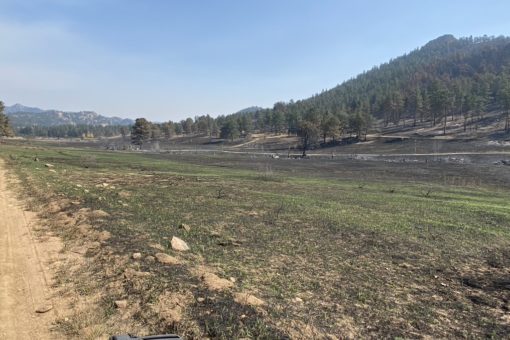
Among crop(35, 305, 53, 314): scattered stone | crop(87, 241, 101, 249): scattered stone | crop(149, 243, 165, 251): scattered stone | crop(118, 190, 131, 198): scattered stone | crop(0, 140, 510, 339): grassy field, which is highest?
crop(87, 241, 101, 249): scattered stone

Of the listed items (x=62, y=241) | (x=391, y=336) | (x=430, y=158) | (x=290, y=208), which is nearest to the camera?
(x=391, y=336)

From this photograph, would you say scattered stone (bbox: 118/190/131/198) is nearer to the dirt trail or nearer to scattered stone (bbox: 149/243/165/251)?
the dirt trail

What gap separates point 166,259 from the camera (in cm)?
1174

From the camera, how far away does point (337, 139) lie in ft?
481

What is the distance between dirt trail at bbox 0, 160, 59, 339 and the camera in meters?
7.77

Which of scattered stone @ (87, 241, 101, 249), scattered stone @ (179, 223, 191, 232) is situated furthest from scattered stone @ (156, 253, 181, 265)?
scattered stone @ (179, 223, 191, 232)

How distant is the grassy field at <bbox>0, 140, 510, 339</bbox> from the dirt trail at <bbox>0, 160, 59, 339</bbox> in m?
0.85

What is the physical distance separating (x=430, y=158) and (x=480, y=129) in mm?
59565

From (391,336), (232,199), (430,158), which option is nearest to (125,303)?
(391,336)

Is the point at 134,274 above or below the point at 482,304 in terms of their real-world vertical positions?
above

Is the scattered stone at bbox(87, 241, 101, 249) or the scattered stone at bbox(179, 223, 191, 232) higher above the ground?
the scattered stone at bbox(87, 241, 101, 249)

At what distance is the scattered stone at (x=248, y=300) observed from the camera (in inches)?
356

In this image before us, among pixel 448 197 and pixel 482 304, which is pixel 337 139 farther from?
pixel 482 304

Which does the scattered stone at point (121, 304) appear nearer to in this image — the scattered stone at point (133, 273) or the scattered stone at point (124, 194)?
the scattered stone at point (133, 273)
